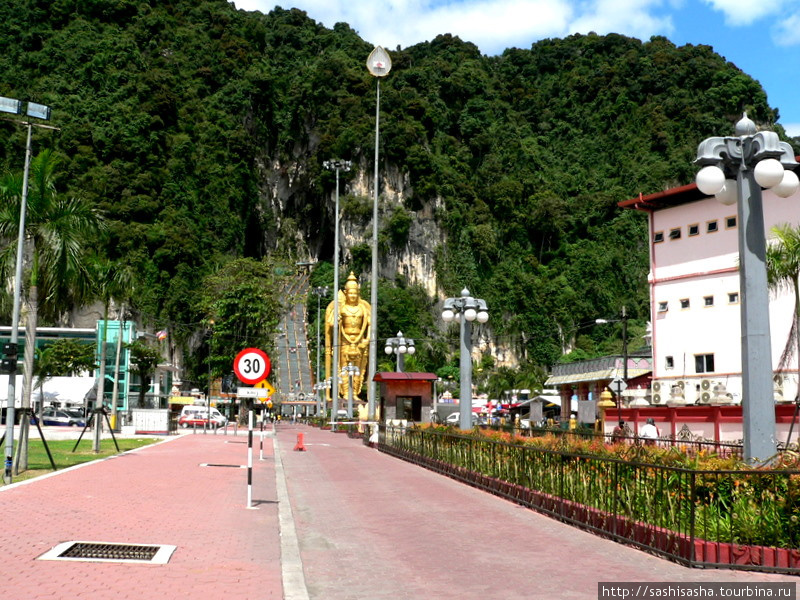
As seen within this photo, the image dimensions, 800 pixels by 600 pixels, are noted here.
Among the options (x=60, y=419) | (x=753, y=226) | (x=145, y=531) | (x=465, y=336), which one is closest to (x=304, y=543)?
(x=145, y=531)

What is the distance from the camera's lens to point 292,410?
8631cm

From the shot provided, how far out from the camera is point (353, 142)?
113 m

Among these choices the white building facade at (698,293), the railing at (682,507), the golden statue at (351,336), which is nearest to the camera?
the railing at (682,507)

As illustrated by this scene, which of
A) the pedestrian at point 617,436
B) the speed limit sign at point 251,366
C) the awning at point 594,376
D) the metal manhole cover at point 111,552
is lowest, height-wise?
the metal manhole cover at point 111,552

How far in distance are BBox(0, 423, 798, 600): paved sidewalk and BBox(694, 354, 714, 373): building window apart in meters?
→ 24.6

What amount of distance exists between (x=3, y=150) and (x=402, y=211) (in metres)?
47.3

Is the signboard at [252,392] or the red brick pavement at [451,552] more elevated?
the signboard at [252,392]

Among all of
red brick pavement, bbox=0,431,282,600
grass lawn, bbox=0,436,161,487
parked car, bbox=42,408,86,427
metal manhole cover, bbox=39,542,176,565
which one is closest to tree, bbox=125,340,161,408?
parked car, bbox=42,408,86,427

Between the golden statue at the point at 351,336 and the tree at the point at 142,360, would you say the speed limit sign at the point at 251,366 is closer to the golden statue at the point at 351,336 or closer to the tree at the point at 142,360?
the tree at the point at 142,360

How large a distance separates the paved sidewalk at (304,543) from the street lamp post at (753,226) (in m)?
2.05

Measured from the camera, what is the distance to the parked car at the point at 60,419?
47500 millimetres

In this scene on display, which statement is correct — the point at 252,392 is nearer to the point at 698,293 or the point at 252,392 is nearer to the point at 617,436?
the point at 617,436

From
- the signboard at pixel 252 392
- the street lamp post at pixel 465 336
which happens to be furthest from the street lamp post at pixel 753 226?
the street lamp post at pixel 465 336

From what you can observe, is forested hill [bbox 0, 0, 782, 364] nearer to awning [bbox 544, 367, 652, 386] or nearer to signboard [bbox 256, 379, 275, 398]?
awning [bbox 544, 367, 652, 386]
